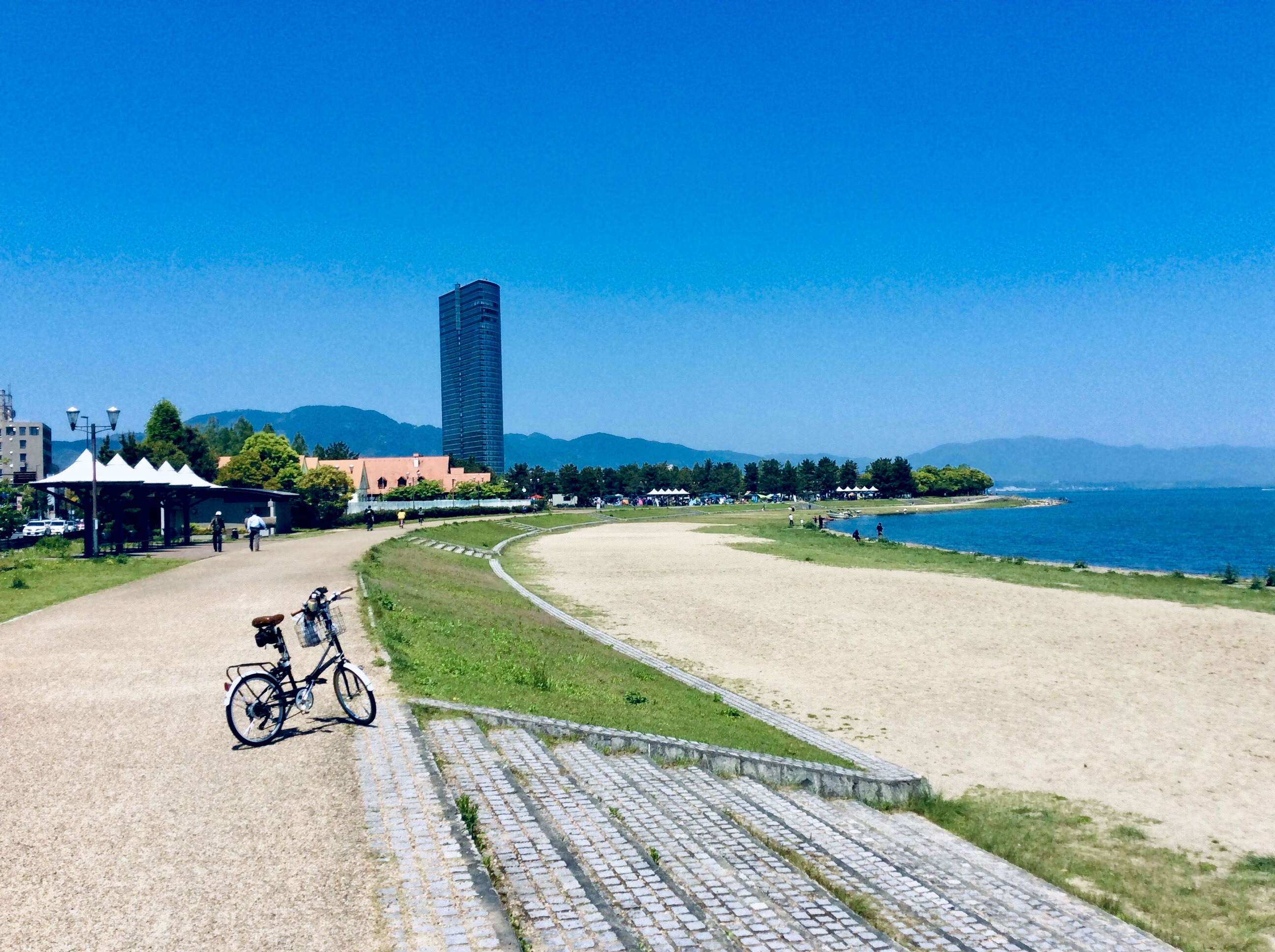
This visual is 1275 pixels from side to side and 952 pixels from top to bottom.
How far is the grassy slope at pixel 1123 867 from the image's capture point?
801 cm

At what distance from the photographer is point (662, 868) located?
684 cm

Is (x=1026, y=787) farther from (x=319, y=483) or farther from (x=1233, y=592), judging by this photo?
(x=319, y=483)

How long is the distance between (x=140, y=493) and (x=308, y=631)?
106 ft

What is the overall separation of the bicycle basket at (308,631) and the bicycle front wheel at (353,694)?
20.7 inches

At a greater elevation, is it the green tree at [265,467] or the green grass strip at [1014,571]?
the green tree at [265,467]

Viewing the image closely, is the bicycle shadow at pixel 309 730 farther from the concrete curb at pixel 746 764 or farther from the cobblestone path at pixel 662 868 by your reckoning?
the concrete curb at pixel 746 764

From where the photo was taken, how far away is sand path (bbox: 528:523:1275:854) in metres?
12.2

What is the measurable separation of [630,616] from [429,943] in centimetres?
2125

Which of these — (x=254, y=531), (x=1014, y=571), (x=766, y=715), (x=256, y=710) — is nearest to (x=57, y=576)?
(x=254, y=531)

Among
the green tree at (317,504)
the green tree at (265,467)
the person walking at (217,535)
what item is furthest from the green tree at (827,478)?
the person walking at (217,535)

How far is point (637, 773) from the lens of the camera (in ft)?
31.9

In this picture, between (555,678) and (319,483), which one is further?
(319,483)

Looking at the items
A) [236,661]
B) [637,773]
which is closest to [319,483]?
[236,661]

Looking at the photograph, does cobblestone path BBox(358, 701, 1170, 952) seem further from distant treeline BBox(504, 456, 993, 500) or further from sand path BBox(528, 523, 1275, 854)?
distant treeline BBox(504, 456, 993, 500)
